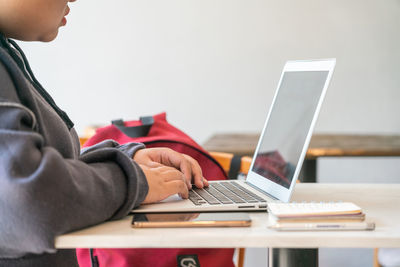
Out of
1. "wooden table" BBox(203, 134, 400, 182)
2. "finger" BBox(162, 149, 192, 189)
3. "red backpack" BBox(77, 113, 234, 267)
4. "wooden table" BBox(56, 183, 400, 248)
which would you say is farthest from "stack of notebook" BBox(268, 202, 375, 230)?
"wooden table" BBox(203, 134, 400, 182)

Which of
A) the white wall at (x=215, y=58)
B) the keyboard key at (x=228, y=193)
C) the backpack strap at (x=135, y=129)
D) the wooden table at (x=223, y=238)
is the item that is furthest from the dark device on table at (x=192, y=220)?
the white wall at (x=215, y=58)

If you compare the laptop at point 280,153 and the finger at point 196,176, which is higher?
the laptop at point 280,153

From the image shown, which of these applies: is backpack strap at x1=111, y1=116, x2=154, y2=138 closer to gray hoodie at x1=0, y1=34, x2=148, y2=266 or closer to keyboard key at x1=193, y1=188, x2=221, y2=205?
keyboard key at x1=193, y1=188, x2=221, y2=205

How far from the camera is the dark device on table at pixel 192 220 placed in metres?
0.73

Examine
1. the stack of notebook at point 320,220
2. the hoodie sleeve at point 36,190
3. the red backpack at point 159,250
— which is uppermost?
the stack of notebook at point 320,220

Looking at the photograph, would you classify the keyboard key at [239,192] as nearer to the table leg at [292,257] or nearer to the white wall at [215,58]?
the table leg at [292,257]

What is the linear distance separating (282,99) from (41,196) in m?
0.60

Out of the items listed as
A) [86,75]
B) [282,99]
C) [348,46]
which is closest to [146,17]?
[86,75]

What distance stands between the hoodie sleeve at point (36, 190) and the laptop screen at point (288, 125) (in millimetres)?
361

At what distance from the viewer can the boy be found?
667mm

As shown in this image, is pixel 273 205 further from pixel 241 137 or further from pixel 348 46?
pixel 348 46

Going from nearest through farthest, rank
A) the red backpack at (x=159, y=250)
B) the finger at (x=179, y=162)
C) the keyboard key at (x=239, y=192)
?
the keyboard key at (x=239, y=192) → the finger at (x=179, y=162) → the red backpack at (x=159, y=250)

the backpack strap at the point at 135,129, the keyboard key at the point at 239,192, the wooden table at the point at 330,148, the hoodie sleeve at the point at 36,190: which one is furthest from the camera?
the wooden table at the point at 330,148

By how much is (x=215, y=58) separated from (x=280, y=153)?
3.00 meters
